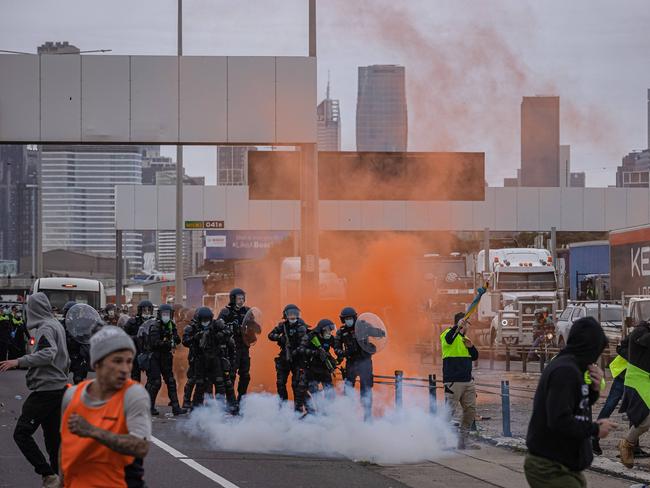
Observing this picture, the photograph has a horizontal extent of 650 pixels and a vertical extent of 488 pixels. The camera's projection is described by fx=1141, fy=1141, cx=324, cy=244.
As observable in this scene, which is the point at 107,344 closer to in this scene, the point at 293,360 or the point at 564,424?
the point at 564,424

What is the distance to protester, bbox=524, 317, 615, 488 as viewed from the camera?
6.16 metres

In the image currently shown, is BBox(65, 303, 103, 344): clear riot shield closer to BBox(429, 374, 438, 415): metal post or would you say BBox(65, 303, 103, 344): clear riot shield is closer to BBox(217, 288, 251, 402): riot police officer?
BBox(217, 288, 251, 402): riot police officer

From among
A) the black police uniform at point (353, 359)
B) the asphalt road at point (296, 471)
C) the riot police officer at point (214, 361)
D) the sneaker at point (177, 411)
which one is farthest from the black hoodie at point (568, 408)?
the sneaker at point (177, 411)

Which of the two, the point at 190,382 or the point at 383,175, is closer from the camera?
the point at 190,382

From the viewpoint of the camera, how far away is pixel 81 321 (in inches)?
569

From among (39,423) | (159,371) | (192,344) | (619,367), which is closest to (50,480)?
(39,423)

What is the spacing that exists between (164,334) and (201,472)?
20.3 feet

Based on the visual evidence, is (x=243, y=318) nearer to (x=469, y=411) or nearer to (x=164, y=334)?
(x=164, y=334)

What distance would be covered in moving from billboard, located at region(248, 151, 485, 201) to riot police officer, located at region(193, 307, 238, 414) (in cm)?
2297

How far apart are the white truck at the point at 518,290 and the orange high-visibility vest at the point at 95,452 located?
31.1 meters

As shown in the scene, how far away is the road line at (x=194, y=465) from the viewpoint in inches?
439

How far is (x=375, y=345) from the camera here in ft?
53.1

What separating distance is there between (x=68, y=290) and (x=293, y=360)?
68.3ft

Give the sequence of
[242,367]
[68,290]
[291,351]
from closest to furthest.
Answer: [291,351]
[242,367]
[68,290]
